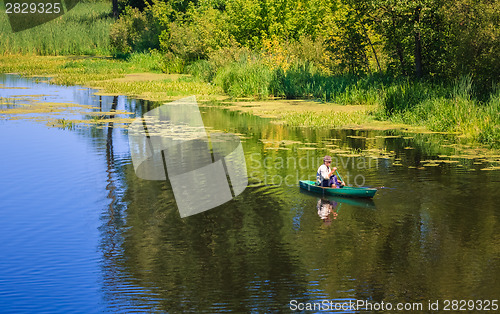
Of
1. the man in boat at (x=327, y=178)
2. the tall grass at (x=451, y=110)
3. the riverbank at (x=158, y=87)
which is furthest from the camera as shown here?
the riverbank at (x=158, y=87)

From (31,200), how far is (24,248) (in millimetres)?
3312

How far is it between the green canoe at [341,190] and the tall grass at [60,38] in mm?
48299

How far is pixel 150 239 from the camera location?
37.8ft

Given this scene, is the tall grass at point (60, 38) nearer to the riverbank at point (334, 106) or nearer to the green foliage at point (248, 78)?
the riverbank at point (334, 106)

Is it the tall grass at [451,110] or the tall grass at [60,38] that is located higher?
the tall grass at [60,38]

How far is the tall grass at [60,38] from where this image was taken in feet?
196

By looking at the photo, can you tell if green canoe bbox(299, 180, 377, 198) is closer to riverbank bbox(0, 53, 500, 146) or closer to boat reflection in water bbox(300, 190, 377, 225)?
boat reflection in water bbox(300, 190, 377, 225)

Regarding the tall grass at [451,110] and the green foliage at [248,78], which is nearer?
the tall grass at [451,110]

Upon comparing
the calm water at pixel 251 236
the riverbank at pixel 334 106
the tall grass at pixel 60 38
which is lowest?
the calm water at pixel 251 236

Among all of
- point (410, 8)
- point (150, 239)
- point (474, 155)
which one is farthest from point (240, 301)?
point (410, 8)

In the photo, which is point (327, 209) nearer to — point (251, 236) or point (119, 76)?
point (251, 236)

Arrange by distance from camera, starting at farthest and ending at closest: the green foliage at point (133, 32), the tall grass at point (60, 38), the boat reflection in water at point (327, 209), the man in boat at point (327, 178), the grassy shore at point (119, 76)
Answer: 1. the tall grass at point (60, 38)
2. the green foliage at point (133, 32)
3. the grassy shore at point (119, 76)
4. the man in boat at point (327, 178)
5. the boat reflection in water at point (327, 209)

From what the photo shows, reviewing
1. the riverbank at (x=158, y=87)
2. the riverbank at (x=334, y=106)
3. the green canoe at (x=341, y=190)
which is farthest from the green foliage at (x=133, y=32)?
the green canoe at (x=341, y=190)

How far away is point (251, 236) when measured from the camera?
11.7m
